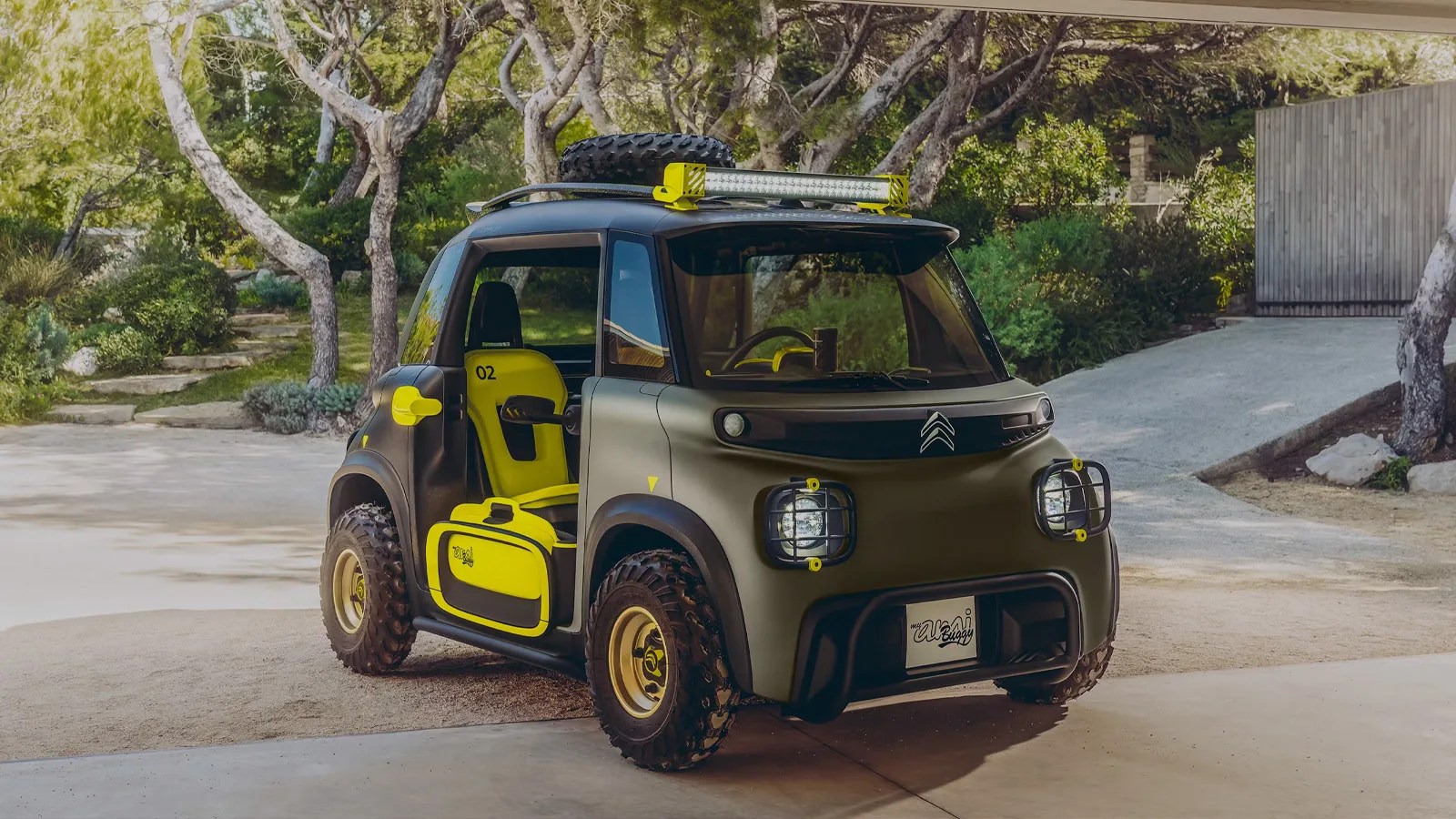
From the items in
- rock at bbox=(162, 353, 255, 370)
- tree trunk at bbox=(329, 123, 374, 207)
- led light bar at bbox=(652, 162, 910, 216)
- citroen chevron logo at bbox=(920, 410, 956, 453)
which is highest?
tree trunk at bbox=(329, 123, 374, 207)

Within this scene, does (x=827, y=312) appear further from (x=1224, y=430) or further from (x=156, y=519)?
(x=1224, y=430)

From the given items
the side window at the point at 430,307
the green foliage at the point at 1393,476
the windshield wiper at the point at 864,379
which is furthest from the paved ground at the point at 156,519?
the green foliage at the point at 1393,476

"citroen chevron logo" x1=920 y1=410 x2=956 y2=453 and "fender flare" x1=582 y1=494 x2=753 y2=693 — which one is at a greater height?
"citroen chevron logo" x1=920 y1=410 x2=956 y2=453

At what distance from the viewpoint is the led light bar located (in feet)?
18.6

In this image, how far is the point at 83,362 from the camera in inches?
840

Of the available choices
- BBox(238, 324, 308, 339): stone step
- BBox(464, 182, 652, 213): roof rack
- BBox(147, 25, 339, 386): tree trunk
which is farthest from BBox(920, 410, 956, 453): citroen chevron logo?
BBox(238, 324, 308, 339): stone step

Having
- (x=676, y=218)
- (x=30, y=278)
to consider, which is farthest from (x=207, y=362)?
(x=676, y=218)

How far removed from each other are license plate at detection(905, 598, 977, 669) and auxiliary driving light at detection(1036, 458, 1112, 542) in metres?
0.44

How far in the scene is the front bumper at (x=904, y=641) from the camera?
5.03 meters

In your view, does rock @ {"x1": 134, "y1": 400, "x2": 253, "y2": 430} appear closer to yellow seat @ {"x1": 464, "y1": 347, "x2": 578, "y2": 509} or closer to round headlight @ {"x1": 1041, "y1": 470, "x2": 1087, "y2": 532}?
yellow seat @ {"x1": 464, "y1": 347, "x2": 578, "y2": 509}

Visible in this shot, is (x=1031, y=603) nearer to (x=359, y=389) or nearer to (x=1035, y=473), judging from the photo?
(x=1035, y=473)

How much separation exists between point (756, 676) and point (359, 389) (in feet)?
49.4

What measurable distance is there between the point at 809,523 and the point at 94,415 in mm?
15823

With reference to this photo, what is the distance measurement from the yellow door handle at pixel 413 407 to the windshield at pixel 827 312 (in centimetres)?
139
